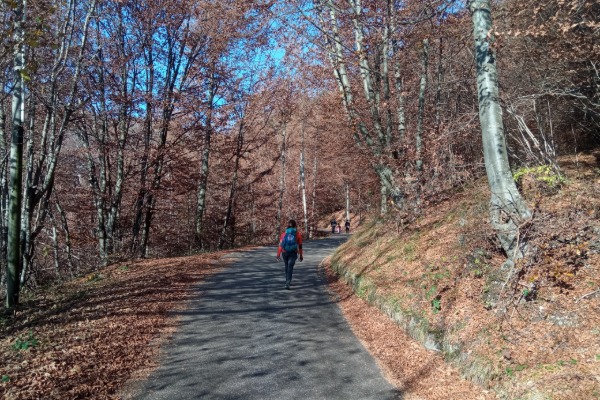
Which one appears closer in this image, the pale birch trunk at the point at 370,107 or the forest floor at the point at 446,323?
the forest floor at the point at 446,323

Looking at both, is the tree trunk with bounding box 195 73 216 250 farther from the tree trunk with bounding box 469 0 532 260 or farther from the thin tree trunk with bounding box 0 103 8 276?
the tree trunk with bounding box 469 0 532 260

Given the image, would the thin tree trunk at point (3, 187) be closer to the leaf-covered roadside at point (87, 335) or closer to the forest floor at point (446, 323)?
the leaf-covered roadside at point (87, 335)

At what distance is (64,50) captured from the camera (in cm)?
1048

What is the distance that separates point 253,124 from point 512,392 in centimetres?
2143

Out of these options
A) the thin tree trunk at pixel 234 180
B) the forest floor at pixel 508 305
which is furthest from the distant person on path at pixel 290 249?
the thin tree trunk at pixel 234 180

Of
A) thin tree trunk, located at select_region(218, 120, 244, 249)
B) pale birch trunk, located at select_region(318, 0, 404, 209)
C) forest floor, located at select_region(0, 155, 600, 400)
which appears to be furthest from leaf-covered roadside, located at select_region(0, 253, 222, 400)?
thin tree trunk, located at select_region(218, 120, 244, 249)

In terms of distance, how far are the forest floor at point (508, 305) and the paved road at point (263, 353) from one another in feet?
1.83

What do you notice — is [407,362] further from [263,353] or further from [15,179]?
[15,179]

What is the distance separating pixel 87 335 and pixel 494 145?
279 inches

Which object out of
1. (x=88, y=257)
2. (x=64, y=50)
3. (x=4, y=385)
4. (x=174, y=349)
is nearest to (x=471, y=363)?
(x=174, y=349)

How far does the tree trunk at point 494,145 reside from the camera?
620 centimetres

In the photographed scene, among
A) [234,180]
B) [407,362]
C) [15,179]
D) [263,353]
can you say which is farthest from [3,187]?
[407,362]

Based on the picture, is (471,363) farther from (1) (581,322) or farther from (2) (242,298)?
(2) (242,298)

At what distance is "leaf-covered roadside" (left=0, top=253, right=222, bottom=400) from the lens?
195 inches
